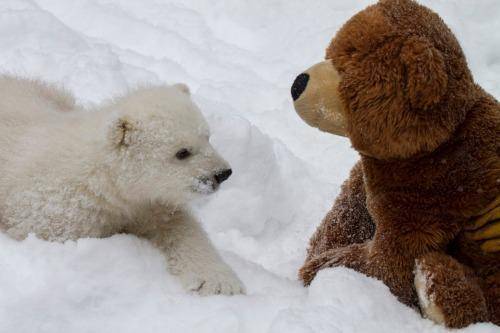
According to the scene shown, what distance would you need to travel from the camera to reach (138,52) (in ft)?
21.2

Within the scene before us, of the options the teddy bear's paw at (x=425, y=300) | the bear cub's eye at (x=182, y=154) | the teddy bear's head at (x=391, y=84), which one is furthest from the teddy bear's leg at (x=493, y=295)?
the bear cub's eye at (x=182, y=154)

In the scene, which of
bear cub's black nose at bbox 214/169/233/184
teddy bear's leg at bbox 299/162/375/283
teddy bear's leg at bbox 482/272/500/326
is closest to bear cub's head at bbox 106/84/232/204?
bear cub's black nose at bbox 214/169/233/184

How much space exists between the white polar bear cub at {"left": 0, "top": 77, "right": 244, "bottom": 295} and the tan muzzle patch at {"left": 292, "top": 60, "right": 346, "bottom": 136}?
1.94 ft

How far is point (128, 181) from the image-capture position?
310 centimetres

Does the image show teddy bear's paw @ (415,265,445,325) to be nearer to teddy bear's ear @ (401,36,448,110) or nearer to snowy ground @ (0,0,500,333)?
snowy ground @ (0,0,500,333)

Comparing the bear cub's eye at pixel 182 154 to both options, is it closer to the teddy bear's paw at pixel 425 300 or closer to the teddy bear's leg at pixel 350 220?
the teddy bear's leg at pixel 350 220

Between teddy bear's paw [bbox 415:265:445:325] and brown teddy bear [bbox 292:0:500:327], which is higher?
brown teddy bear [bbox 292:0:500:327]

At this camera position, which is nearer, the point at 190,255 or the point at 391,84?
the point at 391,84

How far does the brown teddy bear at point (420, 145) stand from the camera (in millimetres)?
2594

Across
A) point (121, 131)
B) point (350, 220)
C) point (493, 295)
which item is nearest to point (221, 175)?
point (121, 131)

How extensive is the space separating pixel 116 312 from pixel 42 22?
417cm

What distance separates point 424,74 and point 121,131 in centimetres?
144

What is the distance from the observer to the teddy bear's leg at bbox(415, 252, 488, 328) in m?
2.62

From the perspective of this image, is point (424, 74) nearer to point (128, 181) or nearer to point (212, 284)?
point (212, 284)
